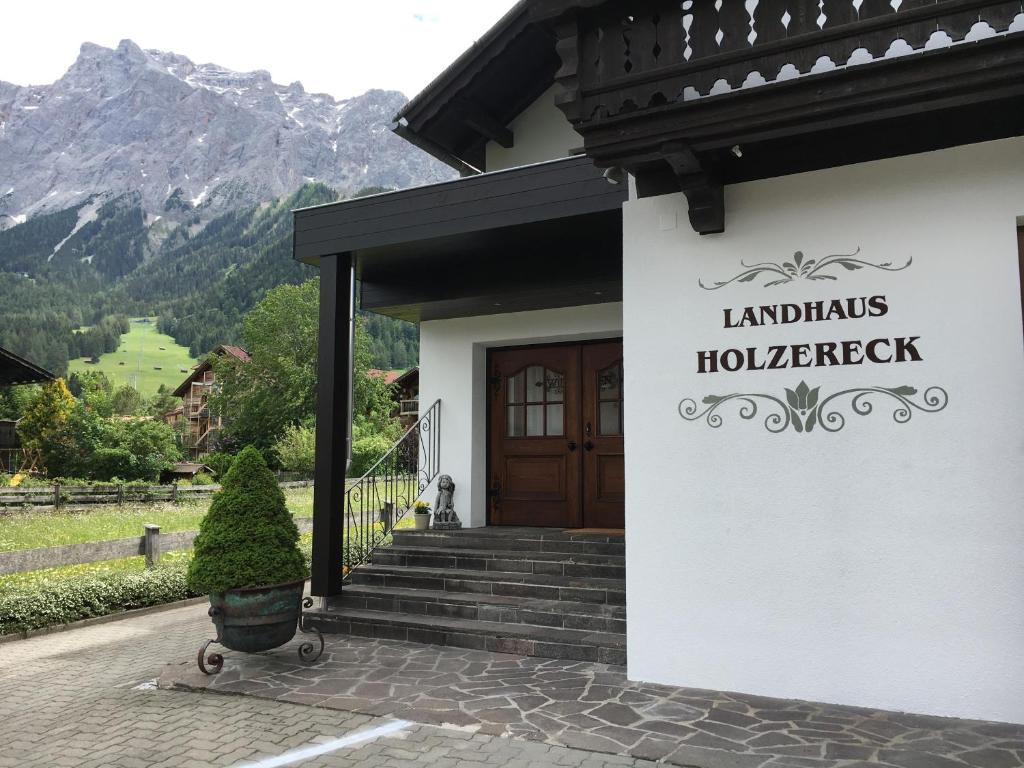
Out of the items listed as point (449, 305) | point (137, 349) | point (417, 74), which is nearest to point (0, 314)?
point (137, 349)

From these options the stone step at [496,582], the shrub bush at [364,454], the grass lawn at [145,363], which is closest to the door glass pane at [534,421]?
the stone step at [496,582]

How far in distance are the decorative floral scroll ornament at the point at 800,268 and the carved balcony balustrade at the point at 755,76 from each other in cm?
37

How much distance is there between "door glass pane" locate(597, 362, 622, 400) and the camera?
8.20 metres

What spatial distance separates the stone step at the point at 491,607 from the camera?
5.93 meters

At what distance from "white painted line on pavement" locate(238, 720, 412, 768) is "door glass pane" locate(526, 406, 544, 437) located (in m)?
4.51

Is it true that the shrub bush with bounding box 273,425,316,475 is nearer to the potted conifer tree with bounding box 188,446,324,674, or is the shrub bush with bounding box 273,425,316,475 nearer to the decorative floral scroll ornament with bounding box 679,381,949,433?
the potted conifer tree with bounding box 188,446,324,674

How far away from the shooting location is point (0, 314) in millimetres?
104750

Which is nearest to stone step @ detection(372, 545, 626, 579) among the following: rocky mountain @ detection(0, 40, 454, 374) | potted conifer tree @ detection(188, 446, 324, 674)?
potted conifer tree @ detection(188, 446, 324, 674)

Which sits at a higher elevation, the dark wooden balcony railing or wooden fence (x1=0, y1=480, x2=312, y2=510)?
the dark wooden balcony railing

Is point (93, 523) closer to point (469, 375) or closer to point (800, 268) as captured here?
point (469, 375)

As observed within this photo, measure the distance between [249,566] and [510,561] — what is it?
7.71ft

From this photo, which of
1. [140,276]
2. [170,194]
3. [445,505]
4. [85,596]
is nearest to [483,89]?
[445,505]

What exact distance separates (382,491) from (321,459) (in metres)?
13.8

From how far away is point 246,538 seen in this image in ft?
18.1
